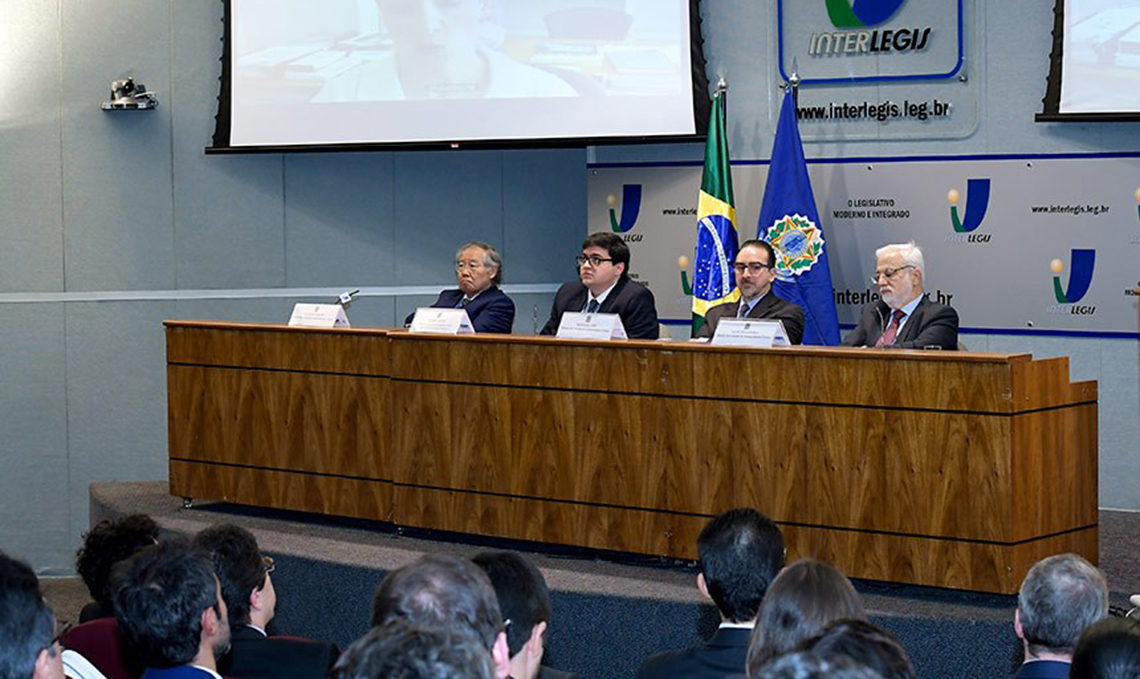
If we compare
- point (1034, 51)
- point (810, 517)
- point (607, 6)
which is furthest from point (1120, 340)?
point (607, 6)

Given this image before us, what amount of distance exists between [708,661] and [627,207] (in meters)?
5.08

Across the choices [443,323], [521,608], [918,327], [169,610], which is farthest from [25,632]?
[918,327]

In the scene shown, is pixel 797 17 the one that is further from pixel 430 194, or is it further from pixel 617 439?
pixel 617 439

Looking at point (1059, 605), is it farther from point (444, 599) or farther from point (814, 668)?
point (814, 668)

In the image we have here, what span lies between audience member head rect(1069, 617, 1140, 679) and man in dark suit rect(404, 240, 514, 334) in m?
4.09

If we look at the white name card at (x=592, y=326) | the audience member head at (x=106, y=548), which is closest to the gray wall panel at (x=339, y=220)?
the white name card at (x=592, y=326)

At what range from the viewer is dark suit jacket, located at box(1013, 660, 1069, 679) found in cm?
279

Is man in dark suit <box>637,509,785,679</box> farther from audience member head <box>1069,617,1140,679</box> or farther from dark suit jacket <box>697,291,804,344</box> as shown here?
dark suit jacket <box>697,291,804,344</box>

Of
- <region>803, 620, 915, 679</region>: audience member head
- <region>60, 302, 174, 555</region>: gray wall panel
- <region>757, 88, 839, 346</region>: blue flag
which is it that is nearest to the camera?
<region>803, 620, 915, 679</region>: audience member head

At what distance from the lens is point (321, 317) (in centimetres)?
618

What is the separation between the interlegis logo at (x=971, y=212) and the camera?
678cm

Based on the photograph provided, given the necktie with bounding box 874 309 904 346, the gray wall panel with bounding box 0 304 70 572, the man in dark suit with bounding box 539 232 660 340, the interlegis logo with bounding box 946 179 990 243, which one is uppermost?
the interlegis logo with bounding box 946 179 990 243

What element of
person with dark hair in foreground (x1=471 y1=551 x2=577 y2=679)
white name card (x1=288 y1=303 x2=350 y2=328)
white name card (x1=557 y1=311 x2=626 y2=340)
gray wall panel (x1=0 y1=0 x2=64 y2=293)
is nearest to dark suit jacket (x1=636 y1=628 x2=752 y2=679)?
person with dark hair in foreground (x1=471 y1=551 x2=577 y2=679)

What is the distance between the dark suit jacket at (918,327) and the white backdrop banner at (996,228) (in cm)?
118
